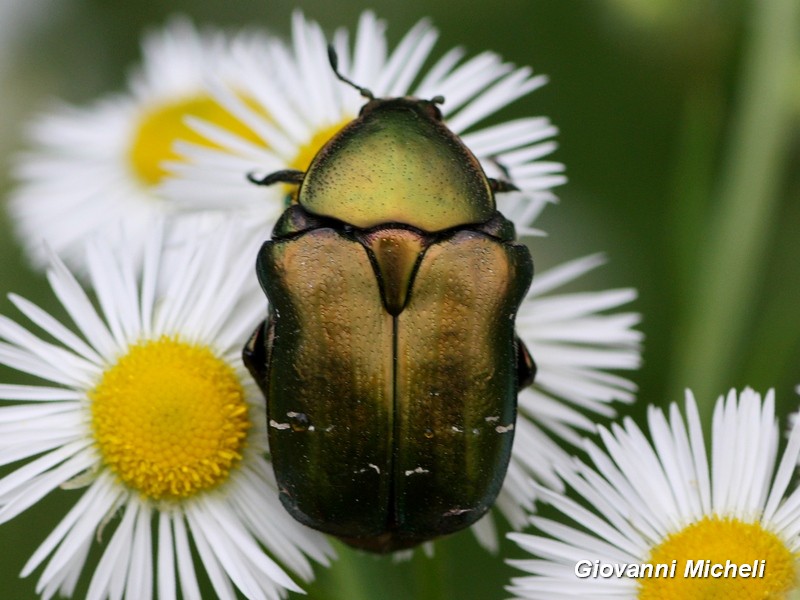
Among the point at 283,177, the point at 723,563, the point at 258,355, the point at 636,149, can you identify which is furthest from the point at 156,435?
the point at 636,149

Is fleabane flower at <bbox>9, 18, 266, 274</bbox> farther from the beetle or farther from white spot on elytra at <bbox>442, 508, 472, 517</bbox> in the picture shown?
white spot on elytra at <bbox>442, 508, 472, 517</bbox>

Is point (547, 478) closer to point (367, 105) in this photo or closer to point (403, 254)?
point (403, 254)

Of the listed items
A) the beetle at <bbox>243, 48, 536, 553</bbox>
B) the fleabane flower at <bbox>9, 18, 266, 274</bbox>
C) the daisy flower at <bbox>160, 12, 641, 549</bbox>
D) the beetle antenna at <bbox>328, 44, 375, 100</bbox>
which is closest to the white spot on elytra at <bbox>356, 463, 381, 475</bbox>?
the beetle at <bbox>243, 48, 536, 553</bbox>

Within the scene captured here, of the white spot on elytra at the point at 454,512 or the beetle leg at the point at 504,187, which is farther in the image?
the beetle leg at the point at 504,187

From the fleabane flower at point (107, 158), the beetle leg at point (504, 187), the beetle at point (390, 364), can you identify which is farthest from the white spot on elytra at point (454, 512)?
the fleabane flower at point (107, 158)

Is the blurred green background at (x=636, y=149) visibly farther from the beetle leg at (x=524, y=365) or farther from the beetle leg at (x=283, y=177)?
the beetle leg at (x=283, y=177)

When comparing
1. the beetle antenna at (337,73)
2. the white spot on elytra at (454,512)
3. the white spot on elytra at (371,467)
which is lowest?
the white spot on elytra at (454,512)

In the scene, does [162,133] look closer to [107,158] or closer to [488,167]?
[107,158]
